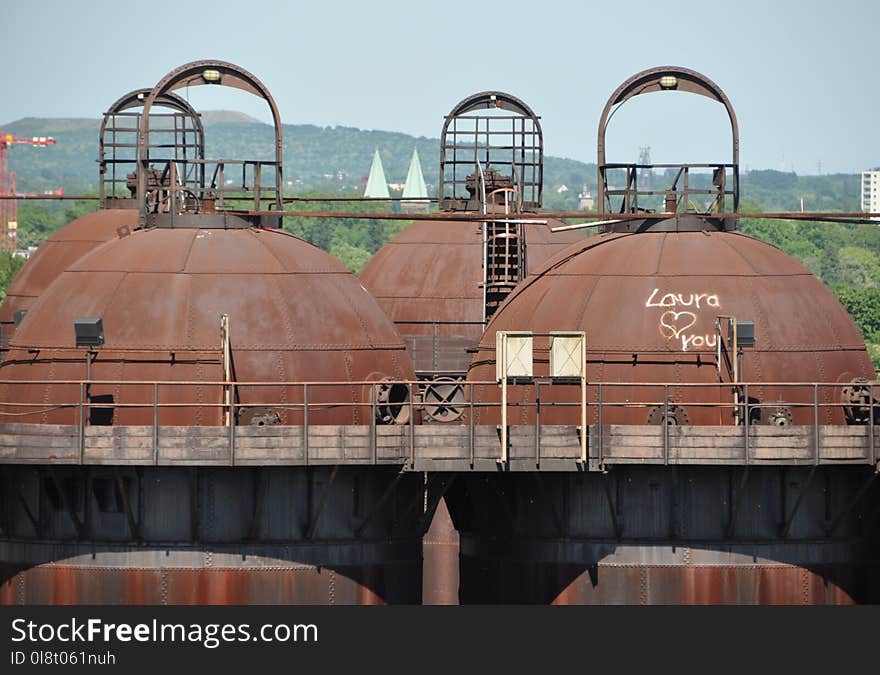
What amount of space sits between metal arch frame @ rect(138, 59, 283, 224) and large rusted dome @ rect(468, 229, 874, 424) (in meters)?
6.52

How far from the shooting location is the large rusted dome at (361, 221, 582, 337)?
204ft

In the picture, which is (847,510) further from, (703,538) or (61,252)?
(61,252)

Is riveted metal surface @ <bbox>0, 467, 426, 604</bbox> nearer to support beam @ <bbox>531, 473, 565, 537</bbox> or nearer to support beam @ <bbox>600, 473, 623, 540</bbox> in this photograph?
support beam @ <bbox>531, 473, 565, 537</bbox>

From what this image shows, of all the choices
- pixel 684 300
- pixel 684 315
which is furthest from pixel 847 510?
pixel 684 300

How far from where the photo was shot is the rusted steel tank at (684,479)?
4566cm

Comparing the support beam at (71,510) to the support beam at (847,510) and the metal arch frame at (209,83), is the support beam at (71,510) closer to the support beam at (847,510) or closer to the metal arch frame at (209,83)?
the metal arch frame at (209,83)

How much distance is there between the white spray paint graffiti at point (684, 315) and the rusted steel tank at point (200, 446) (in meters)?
5.56

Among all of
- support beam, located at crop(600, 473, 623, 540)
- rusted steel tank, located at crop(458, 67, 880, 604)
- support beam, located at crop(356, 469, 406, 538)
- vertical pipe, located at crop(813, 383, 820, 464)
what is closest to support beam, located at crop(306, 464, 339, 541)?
support beam, located at crop(356, 469, 406, 538)

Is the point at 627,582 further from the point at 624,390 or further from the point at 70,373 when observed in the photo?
the point at 70,373

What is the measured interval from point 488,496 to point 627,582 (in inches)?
156

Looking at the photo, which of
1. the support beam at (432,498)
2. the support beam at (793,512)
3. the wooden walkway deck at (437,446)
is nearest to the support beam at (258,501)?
the wooden walkway deck at (437,446)

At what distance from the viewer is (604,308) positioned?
47.4 m

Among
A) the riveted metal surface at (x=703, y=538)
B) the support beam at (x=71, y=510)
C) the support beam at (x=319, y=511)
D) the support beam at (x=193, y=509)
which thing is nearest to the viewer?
the support beam at (x=193, y=509)
